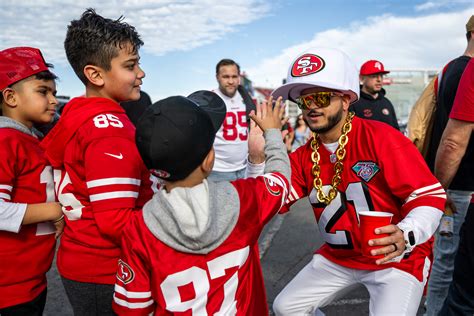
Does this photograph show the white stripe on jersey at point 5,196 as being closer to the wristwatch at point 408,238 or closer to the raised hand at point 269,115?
A: the raised hand at point 269,115

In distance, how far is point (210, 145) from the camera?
Result: 176 centimetres

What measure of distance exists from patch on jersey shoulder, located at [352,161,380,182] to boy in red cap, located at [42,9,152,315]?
122 cm

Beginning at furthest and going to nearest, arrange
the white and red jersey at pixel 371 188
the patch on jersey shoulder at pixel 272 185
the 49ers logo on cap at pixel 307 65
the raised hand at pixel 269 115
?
the 49ers logo on cap at pixel 307 65, the white and red jersey at pixel 371 188, the raised hand at pixel 269 115, the patch on jersey shoulder at pixel 272 185

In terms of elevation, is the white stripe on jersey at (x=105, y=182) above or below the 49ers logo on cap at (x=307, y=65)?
below

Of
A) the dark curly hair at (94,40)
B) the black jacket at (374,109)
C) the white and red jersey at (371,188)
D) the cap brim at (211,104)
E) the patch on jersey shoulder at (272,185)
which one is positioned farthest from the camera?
the black jacket at (374,109)

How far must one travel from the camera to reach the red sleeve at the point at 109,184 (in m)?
1.81

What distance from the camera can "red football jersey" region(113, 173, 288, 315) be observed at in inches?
66.8

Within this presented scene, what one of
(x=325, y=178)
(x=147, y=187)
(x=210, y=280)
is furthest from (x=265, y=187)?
(x=325, y=178)

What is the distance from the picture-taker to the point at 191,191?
1.69 metres

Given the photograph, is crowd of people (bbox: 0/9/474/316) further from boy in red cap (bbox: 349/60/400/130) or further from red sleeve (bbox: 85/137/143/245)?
boy in red cap (bbox: 349/60/400/130)

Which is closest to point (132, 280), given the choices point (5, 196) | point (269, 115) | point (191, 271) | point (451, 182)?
point (191, 271)

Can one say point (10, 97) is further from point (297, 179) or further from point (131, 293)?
point (297, 179)

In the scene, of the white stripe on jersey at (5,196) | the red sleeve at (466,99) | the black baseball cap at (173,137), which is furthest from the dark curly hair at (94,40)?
the red sleeve at (466,99)

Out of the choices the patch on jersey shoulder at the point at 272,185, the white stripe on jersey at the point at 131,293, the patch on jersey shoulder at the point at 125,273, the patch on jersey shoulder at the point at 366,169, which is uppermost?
the patch on jersey shoulder at the point at 272,185
